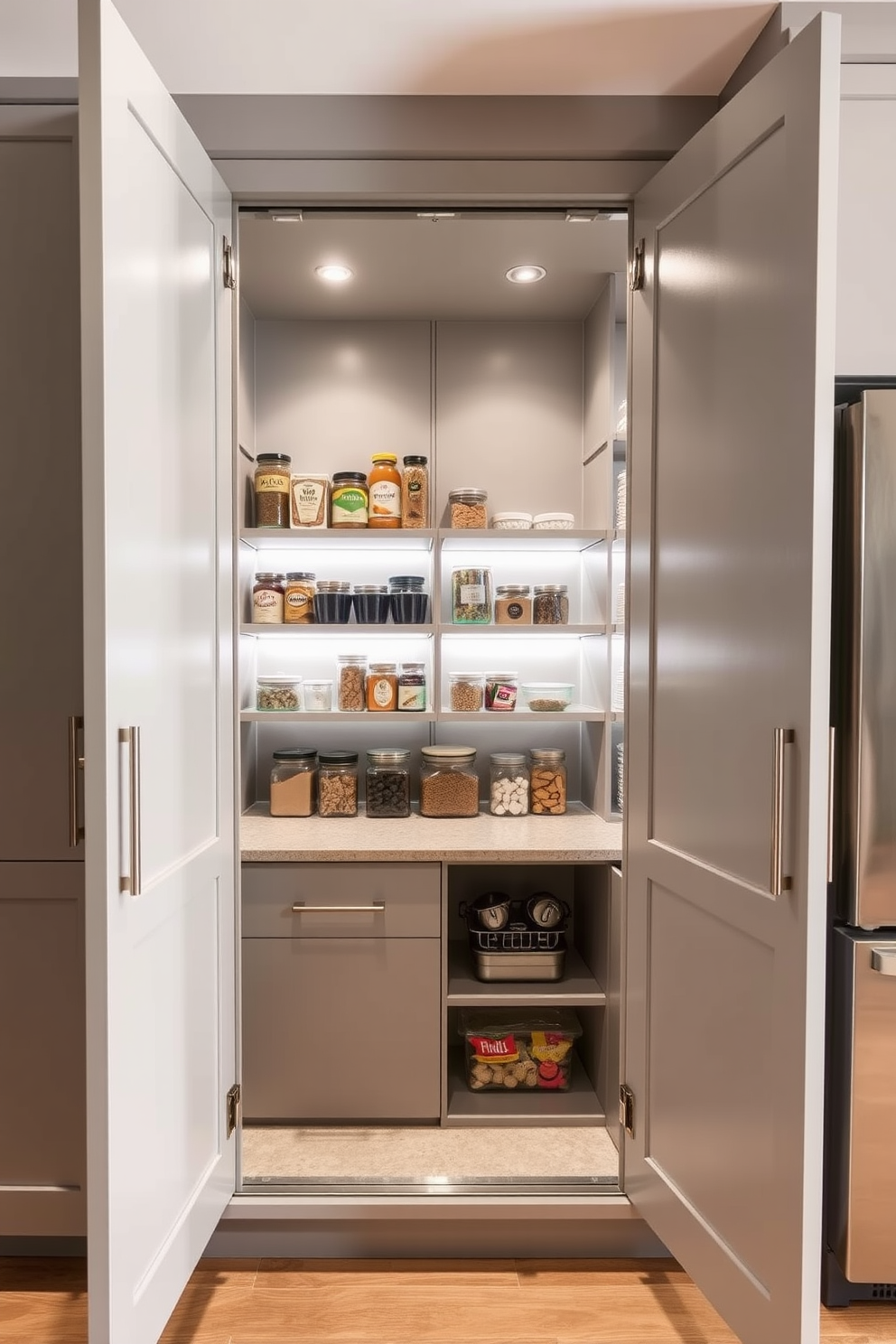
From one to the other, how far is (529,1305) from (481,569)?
1832 millimetres

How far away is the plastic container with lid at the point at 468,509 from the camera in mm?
2479

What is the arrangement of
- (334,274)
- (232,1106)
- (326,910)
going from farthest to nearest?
(334,274) → (326,910) → (232,1106)

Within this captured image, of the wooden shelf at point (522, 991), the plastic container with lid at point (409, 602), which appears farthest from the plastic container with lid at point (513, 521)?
the wooden shelf at point (522, 991)

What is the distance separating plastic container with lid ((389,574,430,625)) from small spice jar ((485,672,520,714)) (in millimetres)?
290

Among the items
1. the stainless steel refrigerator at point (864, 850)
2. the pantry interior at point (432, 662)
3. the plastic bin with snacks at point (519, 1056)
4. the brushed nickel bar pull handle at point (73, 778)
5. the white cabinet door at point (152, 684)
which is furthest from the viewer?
the plastic bin with snacks at point (519, 1056)

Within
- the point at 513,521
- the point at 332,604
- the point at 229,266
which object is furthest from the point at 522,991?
the point at 229,266

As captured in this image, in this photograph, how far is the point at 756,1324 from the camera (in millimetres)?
1243

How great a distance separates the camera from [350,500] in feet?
8.03

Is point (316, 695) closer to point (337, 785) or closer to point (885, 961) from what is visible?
point (337, 785)

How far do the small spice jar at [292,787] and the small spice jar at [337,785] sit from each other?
0.05 metres

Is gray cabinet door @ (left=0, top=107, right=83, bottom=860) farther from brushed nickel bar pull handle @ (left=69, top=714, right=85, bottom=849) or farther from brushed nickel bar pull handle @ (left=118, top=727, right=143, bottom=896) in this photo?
brushed nickel bar pull handle @ (left=118, top=727, right=143, bottom=896)

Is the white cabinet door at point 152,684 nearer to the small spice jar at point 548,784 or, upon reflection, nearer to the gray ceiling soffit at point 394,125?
the gray ceiling soffit at point 394,125

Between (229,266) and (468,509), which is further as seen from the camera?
(468,509)

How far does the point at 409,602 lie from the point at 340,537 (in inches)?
11.3
